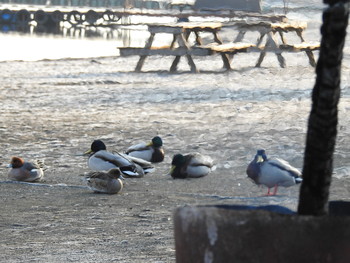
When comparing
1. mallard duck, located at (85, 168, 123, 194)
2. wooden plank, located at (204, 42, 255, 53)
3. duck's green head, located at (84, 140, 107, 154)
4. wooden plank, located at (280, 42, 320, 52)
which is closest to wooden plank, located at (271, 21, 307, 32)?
wooden plank, located at (280, 42, 320, 52)

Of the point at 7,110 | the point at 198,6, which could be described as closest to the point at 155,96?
the point at 7,110

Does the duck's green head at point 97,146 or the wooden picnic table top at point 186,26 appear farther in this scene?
the wooden picnic table top at point 186,26

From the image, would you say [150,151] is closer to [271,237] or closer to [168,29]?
[271,237]

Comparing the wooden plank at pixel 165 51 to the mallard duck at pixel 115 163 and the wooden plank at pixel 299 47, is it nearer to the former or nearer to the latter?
the wooden plank at pixel 299 47

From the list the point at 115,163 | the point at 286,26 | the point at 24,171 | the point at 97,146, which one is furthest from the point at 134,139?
the point at 286,26

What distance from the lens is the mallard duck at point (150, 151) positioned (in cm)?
1005

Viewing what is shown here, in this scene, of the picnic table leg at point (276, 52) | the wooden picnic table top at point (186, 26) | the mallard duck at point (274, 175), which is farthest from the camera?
the picnic table leg at point (276, 52)

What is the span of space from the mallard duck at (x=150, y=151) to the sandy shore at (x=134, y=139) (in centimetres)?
11

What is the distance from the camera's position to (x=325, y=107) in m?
3.17

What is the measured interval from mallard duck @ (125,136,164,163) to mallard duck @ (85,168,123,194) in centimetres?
139

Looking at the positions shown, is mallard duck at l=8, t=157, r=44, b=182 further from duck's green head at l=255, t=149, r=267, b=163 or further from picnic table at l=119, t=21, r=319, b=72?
picnic table at l=119, t=21, r=319, b=72

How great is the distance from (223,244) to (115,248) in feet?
9.73

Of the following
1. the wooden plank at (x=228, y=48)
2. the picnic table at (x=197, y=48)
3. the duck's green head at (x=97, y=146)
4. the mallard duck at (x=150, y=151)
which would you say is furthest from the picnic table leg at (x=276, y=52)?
the duck's green head at (x=97, y=146)

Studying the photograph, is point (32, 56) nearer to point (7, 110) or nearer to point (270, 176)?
point (7, 110)
